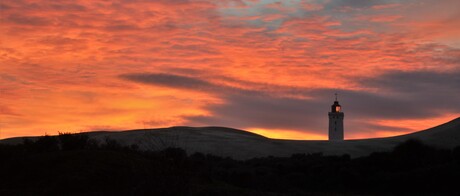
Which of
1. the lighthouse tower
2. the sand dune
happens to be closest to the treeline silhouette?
the sand dune

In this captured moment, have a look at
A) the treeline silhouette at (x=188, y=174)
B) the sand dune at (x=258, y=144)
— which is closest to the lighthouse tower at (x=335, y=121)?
the sand dune at (x=258, y=144)

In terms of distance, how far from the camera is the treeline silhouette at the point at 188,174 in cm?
2712

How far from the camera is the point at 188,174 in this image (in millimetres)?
24188

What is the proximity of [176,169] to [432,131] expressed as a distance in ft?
248

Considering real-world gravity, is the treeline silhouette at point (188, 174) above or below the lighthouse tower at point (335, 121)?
below

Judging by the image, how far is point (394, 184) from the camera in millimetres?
36875

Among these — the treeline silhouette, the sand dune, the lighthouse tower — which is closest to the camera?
the treeline silhouette

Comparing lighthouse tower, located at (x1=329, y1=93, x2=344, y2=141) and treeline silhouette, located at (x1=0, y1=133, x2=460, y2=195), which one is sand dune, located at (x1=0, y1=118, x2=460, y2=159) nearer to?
treeline silhouette, located at (x1=0, y1=133, x2=460, y2=195)

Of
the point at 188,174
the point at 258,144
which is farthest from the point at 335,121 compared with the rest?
the point at 188,174

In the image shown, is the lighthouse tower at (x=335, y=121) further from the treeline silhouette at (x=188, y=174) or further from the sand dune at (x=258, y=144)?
the treeline silhouette at (x=188, y=174)

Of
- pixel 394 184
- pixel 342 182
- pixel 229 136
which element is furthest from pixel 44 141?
pixel 229 136

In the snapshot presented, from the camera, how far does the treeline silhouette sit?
27.1 m

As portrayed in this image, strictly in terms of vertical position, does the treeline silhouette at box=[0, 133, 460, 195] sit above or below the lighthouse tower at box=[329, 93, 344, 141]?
below

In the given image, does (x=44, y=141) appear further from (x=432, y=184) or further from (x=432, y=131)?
(x=432, y=131)
